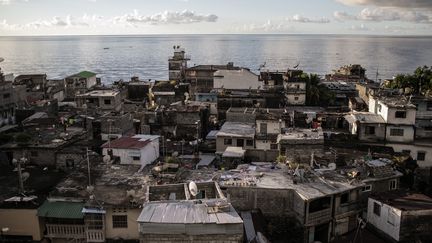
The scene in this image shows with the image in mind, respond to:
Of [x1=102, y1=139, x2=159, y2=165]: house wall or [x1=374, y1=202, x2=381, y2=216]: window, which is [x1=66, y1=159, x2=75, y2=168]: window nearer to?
[x1=102, y1=139, x2=159, y2=165]: house wall

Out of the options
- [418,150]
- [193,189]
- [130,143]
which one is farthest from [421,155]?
[193,189]

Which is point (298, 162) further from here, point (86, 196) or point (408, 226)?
point (86, 196)

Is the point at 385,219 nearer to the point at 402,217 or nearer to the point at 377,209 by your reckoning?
the point at 377,209

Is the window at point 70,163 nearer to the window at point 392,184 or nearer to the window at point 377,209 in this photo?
the window at point 377,209

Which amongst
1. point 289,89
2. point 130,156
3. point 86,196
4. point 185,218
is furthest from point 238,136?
point 289,89

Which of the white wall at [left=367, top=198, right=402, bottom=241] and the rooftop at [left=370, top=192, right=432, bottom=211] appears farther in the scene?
the rooftop at [left=370, top=192, right=432, bottom=211]

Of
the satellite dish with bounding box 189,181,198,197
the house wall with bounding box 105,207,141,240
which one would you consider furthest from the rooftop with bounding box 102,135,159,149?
the satellite dish with bounding box 189,181,198,197
